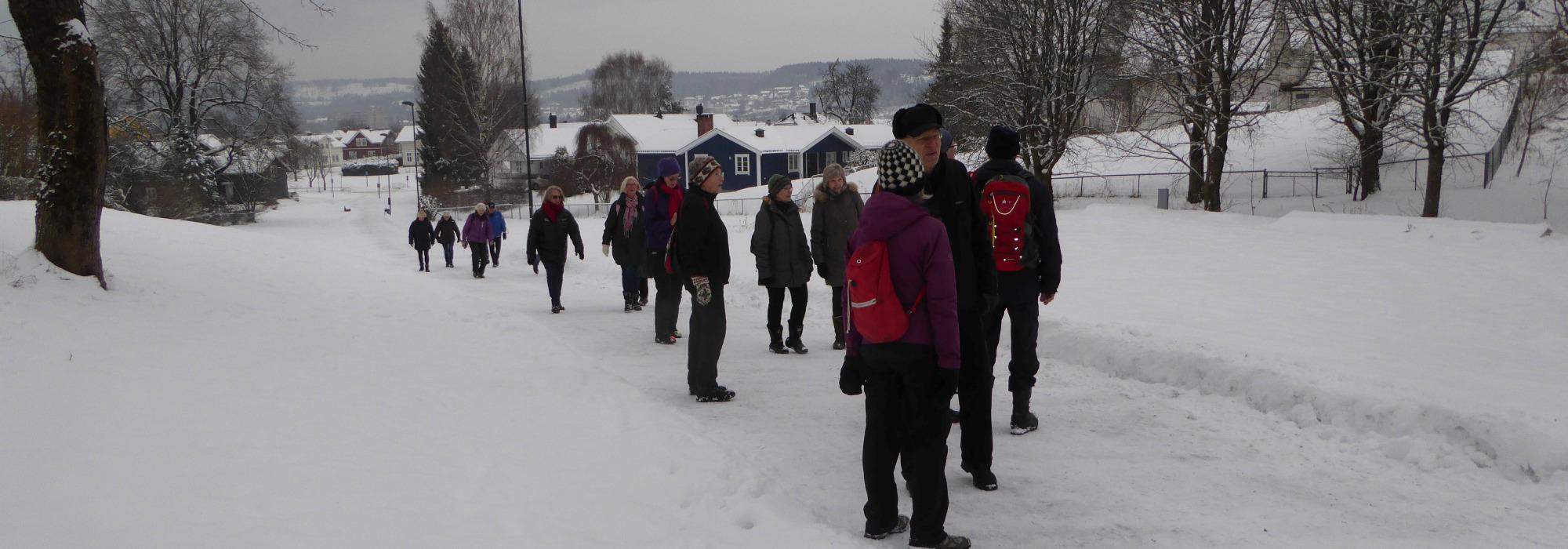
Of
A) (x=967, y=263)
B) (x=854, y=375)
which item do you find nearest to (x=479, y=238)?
(x=967, y=263)

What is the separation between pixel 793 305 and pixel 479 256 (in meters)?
10.3

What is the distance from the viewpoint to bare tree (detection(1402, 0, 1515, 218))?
19.1 meters

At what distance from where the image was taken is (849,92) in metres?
94.8

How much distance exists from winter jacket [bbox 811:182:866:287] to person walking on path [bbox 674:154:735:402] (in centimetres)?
169

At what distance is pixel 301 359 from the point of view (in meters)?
6.97

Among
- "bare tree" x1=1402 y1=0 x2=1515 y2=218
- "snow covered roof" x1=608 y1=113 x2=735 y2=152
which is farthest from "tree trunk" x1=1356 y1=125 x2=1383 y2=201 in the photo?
"snow covered roof" x1=608 y1=113 x2=735 y2=152

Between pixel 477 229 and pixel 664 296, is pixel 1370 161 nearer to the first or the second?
pixel 477 229


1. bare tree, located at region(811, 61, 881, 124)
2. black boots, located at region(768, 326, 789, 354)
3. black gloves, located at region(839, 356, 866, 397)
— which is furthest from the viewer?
bare tree, located at region(811, 61, 881, 124)

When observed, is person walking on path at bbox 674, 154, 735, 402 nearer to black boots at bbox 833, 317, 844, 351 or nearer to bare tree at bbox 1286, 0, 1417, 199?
black boots at bbox 833, 317, 844, 351

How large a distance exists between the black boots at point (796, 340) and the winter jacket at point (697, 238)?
207 cm

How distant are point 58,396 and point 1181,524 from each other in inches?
227

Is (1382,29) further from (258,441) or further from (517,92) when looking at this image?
(517,92)

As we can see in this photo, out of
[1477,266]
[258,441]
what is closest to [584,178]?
[1477,266]

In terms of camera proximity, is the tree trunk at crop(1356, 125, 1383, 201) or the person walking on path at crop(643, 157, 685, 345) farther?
the tree trunk at crop(1356, 125, 1383, 201)
